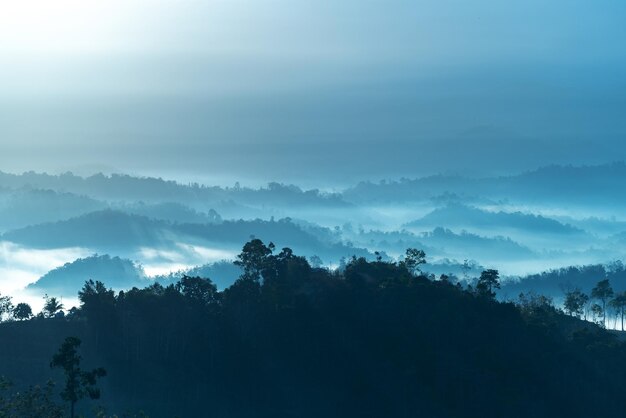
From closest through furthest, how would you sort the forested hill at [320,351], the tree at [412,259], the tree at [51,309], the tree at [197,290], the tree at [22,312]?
the forested hill at [320,351]
the tree at [197,290]
the tree at [51,309]
the tree at [22,312]
the tree at [412,259]

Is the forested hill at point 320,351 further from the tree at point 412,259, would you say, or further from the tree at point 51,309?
the tree at point 412,259

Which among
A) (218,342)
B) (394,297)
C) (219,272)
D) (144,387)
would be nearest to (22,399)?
(144,387)

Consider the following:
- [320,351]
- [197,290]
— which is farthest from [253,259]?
[320,351]

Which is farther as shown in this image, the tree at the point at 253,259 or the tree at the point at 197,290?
the tree at the point at 253,259

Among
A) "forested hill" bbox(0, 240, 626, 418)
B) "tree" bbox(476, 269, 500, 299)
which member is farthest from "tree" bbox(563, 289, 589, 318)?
"forested hill" bbox(0, 240, 626, 418)

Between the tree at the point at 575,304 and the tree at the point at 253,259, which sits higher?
the tree at the point at 253,259

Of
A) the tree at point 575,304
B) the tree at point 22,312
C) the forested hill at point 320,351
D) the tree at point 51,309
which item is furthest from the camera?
the tree at point 575,304

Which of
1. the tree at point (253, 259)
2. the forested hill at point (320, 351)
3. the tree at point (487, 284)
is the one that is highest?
the tree at point (253, 259)

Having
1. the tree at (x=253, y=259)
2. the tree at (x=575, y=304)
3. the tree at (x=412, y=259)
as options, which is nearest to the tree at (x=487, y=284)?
the tree at (x=412, y=259)
